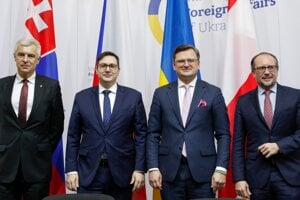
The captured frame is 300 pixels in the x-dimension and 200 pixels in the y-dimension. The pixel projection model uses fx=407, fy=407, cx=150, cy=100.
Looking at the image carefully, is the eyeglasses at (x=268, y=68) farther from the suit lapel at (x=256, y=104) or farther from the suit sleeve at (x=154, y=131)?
the suit sleeve at (x=154, y=131)

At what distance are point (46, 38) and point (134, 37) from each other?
920mm

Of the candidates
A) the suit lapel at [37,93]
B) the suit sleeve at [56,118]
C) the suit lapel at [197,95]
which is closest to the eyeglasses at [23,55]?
the suit lapel at [37,93]

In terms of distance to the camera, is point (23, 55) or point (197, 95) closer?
point (197, 95)

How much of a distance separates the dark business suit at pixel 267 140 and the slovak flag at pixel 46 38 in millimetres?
1632

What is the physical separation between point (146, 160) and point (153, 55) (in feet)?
5.31

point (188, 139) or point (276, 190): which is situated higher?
point (188, 139)

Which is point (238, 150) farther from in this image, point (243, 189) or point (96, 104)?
point (96, 104)

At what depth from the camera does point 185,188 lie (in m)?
2.71

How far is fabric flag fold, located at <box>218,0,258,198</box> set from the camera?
3.43m

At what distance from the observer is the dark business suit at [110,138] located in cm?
281

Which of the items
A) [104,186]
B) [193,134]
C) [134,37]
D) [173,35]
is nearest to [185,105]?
[193,134]

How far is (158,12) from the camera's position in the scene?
417cm

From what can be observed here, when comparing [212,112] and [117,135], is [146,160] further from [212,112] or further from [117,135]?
[212,112]

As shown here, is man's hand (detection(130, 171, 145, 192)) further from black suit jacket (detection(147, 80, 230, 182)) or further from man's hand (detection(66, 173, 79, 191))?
man's hand (detection(66, 173, 79, 191))
